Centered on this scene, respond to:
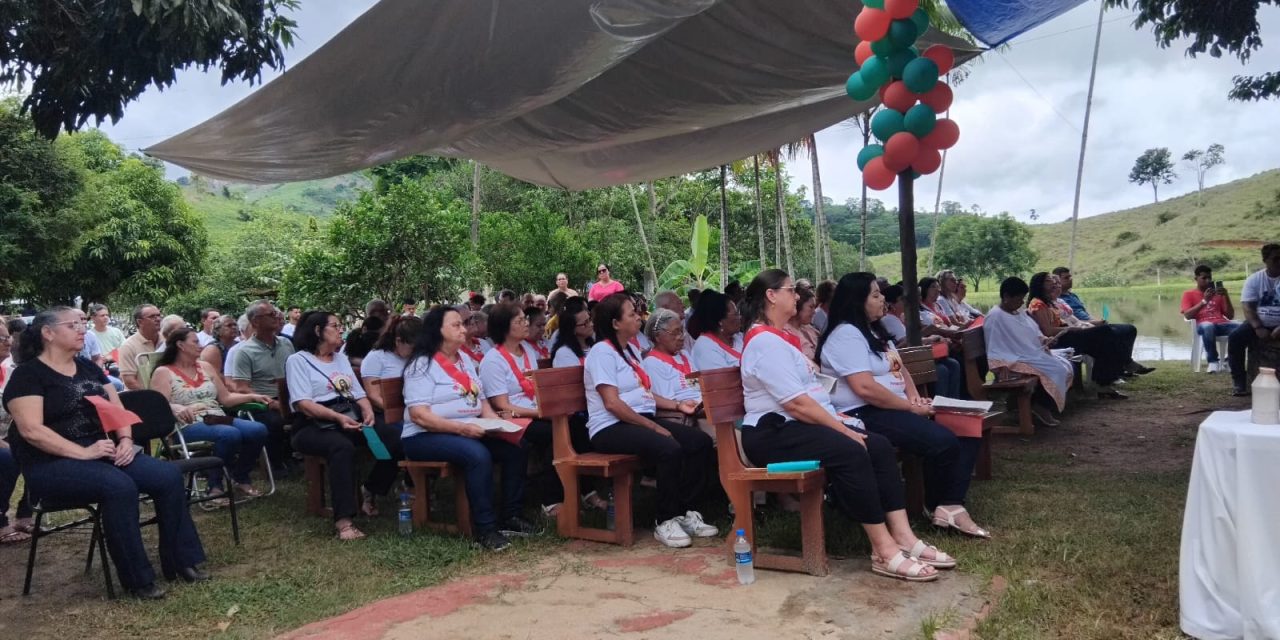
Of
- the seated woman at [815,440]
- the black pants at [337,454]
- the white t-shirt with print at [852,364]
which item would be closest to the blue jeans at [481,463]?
the black pants at [337,454]

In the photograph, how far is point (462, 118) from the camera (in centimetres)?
610

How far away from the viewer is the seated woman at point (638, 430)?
198 inches

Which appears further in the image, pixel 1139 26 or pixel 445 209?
pixel 445 209

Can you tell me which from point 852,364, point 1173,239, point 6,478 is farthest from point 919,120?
point 1173,239

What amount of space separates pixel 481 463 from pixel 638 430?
0.89 meters

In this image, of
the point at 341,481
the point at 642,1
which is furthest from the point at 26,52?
the point at 642,1

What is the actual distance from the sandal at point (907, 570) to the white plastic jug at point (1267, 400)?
1401 mm

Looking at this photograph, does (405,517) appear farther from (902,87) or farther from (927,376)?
(902,87)

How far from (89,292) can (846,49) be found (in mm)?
27454

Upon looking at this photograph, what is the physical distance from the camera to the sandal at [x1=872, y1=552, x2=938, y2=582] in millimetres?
3963

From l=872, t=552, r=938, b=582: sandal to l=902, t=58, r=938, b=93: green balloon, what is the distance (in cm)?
335

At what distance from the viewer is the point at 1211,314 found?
37.7ft

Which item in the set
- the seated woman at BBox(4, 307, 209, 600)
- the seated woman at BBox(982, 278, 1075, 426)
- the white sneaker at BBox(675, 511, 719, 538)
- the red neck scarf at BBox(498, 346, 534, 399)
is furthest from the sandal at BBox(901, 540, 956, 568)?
the seated woman at BBox(982, 278, 1075, 426)

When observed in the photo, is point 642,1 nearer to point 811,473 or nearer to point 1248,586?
point 811,473
